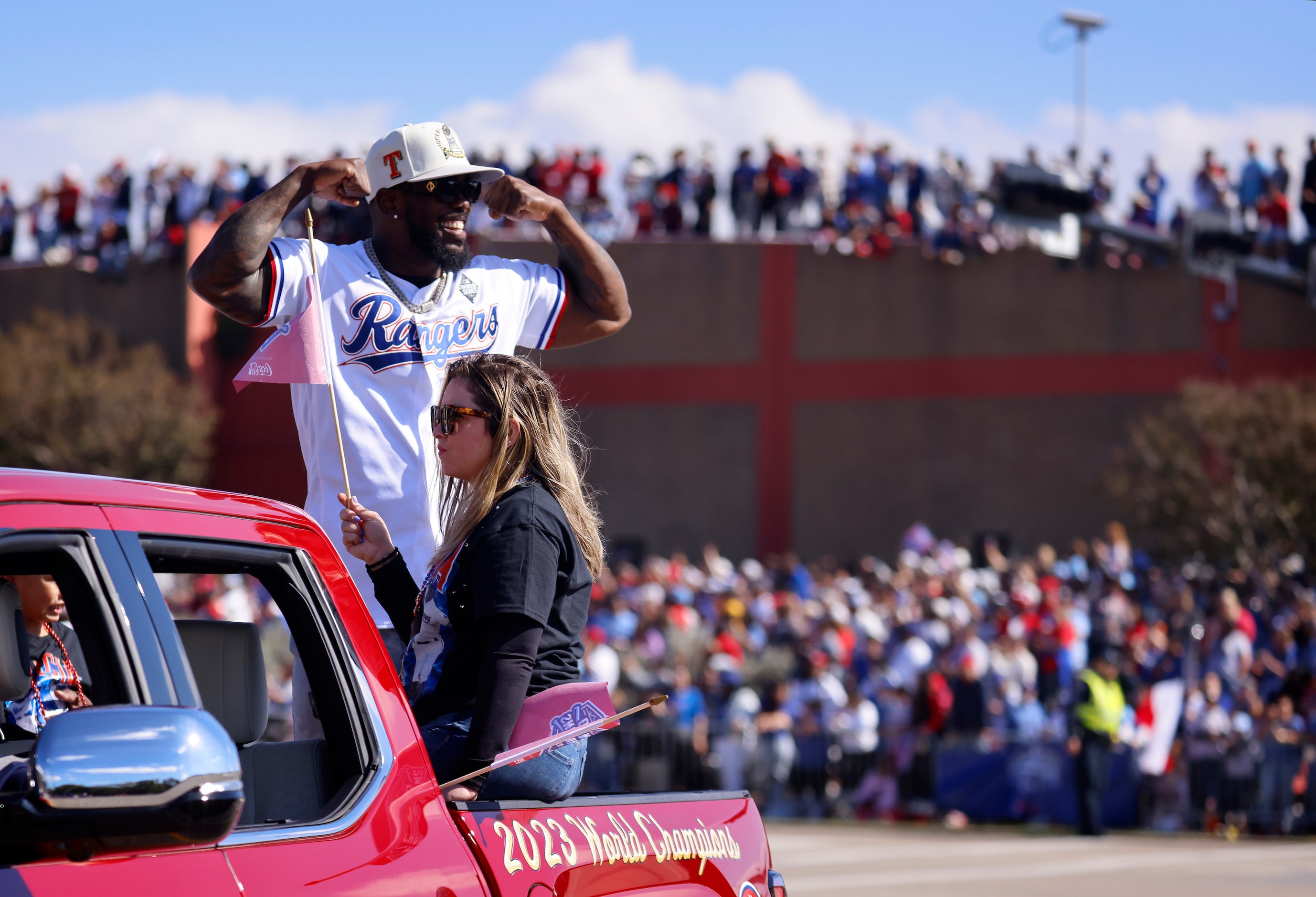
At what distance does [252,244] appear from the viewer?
3934mm

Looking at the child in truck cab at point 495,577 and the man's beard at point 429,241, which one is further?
the man's beard at point 429,241

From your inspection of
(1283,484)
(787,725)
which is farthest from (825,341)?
(787,725)

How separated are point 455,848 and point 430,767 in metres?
0.15

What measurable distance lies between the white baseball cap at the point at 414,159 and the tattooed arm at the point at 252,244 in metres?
0.09

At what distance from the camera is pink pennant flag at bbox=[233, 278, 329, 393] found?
3996mm

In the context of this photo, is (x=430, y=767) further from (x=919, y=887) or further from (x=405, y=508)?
(x=919, y=887)

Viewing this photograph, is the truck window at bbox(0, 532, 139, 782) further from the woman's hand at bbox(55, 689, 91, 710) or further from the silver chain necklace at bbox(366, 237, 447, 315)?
the silver chain necklace at bbox(366, 237, 447, 315)

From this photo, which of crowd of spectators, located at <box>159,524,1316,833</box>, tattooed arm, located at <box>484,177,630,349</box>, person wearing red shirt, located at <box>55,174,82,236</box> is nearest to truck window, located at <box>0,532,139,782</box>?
tattooed arm, located at <box>484,177,630,349</box>

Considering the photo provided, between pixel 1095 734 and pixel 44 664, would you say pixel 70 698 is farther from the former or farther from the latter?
pixel 1095 734

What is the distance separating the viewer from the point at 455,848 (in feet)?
9.27

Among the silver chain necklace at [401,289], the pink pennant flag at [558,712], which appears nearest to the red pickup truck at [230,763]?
the pink pennant flag at [558,712]

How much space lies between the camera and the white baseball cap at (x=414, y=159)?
415cm

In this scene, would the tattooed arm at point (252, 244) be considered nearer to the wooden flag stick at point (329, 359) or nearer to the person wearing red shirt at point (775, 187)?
the wooden flag stick at point (329, 359)

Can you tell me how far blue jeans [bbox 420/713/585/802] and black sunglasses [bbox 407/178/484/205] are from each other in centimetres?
151
